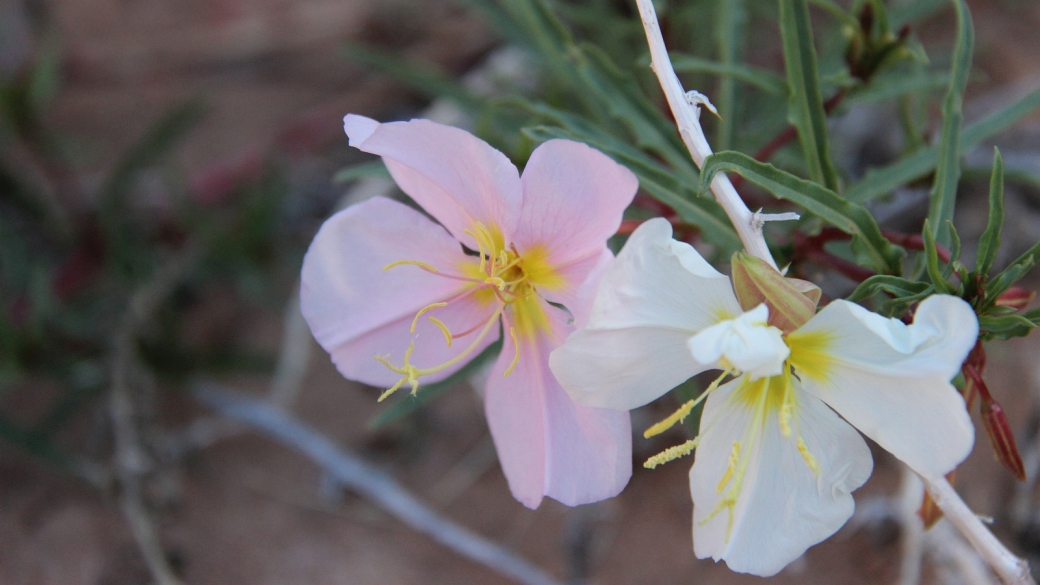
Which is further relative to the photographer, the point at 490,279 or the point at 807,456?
the point at 490,279

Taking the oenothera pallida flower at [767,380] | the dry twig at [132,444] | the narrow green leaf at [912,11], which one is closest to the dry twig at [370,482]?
the dry twig at [132,444]

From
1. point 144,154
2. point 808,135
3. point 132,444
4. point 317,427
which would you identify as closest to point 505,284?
point 808,135

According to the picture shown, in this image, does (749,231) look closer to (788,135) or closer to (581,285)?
(581,285)

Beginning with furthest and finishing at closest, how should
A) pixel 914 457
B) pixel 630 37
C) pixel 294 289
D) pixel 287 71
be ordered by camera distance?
pixel 287 71 < pixel 294 289 < pixel 630 37 < pixel 914 457

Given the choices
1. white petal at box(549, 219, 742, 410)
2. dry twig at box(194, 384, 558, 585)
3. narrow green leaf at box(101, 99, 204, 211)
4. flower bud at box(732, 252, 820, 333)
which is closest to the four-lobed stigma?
white petal at box(549, 219, 742, 410)

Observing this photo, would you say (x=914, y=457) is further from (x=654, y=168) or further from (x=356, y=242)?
(x=356, y=242)

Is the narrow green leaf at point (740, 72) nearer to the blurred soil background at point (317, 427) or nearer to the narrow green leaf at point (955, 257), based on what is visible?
the narrow green leaf at point (955, 257)

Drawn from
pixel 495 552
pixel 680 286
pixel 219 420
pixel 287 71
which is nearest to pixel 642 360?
pixel 680 286
